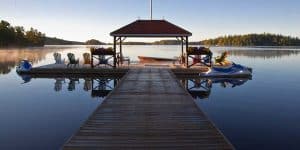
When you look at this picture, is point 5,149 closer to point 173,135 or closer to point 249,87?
point 173,135

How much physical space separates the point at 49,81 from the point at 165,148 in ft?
53.9

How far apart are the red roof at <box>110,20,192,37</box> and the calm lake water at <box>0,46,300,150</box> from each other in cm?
356

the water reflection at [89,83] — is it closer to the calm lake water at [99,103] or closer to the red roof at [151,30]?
the calm lake water at [99,103]

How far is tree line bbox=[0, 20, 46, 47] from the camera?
97250 millimetres

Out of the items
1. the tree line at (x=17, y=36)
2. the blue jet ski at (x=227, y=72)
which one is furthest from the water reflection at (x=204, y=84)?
the tree line at (x=17, y=36)

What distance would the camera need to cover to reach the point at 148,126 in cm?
817

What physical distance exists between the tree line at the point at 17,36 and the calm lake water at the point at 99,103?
8113cm

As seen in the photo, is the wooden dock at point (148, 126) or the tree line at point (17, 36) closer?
the wooden dock at point (148, 126)

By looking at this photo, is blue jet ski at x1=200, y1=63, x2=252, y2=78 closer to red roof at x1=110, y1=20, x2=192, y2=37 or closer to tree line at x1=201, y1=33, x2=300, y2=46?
red roof at x1=110, y1=20, x2=192, y2=37

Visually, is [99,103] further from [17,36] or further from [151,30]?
[17,36]

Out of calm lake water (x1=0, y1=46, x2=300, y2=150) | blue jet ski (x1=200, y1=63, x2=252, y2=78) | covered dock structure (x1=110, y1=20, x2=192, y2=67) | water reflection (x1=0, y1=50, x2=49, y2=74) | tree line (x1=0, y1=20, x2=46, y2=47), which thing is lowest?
calm lake water (x1=0, y1=46, x2=300, y2=150)

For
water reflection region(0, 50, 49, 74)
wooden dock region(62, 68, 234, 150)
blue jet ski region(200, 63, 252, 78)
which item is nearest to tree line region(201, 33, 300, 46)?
water reflection region(0, 50, 49, 74)

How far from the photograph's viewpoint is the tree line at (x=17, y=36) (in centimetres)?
9725

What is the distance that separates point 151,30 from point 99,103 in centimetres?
994
